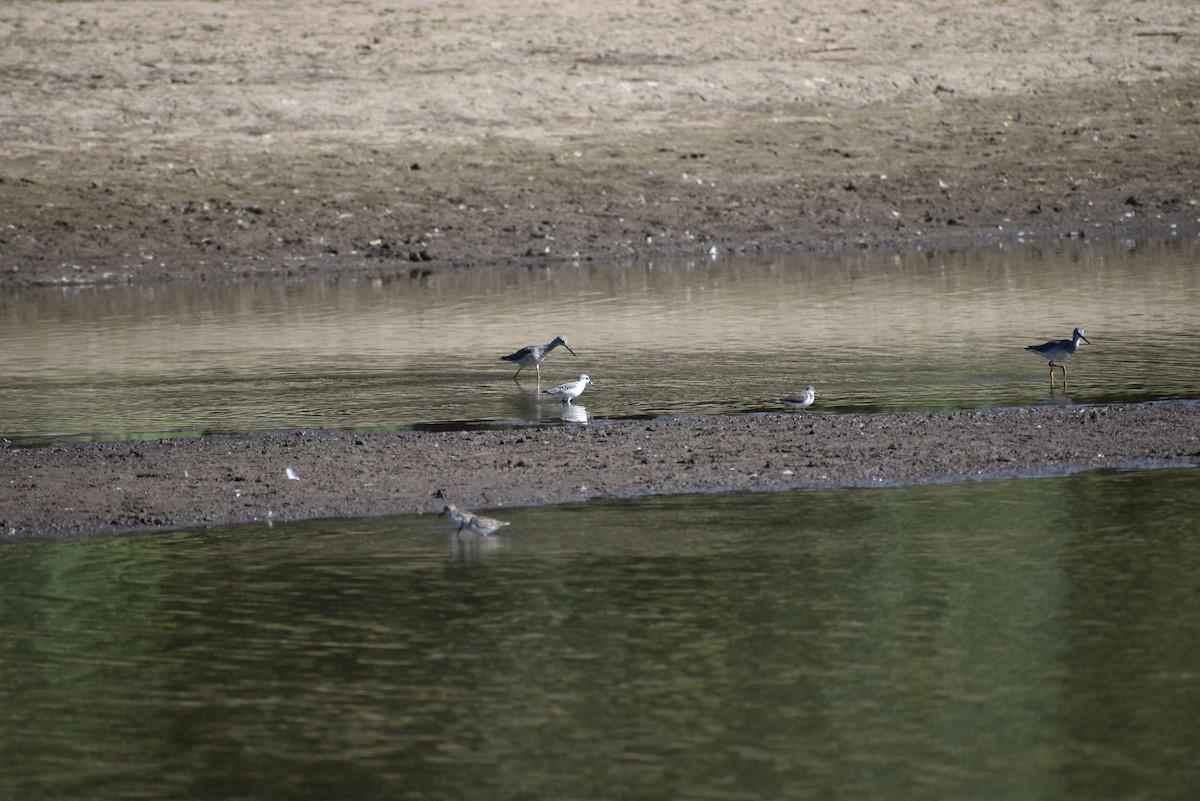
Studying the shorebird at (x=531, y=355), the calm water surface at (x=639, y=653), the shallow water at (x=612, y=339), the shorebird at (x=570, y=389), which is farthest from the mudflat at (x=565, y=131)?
the calm water surface at (x=639, y=653)

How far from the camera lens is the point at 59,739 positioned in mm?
8102

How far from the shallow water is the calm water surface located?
443cm

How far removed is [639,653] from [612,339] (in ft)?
44.3

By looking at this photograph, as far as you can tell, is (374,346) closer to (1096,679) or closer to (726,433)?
(726,433)

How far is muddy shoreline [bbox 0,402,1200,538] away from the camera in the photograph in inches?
492

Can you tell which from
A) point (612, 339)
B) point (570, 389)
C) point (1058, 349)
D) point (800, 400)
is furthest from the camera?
point (612, 339)

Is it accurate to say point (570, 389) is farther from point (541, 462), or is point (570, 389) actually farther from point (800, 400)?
point (541, 462)

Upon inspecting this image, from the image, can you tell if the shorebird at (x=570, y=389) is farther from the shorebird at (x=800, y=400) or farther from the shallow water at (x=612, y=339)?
the shorebird at (x=800, y=400)

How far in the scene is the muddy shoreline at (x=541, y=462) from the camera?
1249 centimetres

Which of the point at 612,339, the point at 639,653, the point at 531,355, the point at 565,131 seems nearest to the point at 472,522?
the point at 639,653

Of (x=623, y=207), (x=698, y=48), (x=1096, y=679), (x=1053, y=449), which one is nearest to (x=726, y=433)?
(x=1053, y=449)

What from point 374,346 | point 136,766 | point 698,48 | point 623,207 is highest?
point 698,48

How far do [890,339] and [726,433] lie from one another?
7.03 meters

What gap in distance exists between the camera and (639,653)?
353 inches
